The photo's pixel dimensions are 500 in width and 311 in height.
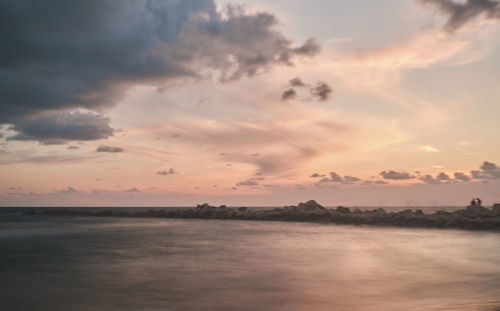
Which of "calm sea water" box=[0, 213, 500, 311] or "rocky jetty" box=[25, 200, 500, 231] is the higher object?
"rocky jetty" box=[25, 200, 500, 231]

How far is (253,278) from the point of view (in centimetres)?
951

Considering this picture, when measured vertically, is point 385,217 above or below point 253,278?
above

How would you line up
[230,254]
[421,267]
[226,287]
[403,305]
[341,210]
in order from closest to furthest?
[403,305], [226,287], [421,267], [230,254], [341,210]

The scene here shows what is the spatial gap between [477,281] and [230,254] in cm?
830

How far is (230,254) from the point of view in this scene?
14266 mm

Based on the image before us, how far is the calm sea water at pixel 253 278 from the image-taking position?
696 cm

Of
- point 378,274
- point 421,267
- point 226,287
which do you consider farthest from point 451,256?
point 226,287

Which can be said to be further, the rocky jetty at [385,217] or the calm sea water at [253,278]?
the rocky jetty at [385,217]

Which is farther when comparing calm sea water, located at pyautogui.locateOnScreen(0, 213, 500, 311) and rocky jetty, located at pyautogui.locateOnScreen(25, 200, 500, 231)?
rocky jetty, located at pyautogui.locateOnScreen(25, 200, 500, 231)

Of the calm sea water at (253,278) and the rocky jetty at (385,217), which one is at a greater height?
the rocky jetty at (385,217)

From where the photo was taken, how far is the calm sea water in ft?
22.8

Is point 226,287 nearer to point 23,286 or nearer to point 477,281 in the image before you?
point 23,286

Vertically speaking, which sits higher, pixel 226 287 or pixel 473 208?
pixel 473 208

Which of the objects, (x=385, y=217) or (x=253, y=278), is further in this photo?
(x=385, y=217)
